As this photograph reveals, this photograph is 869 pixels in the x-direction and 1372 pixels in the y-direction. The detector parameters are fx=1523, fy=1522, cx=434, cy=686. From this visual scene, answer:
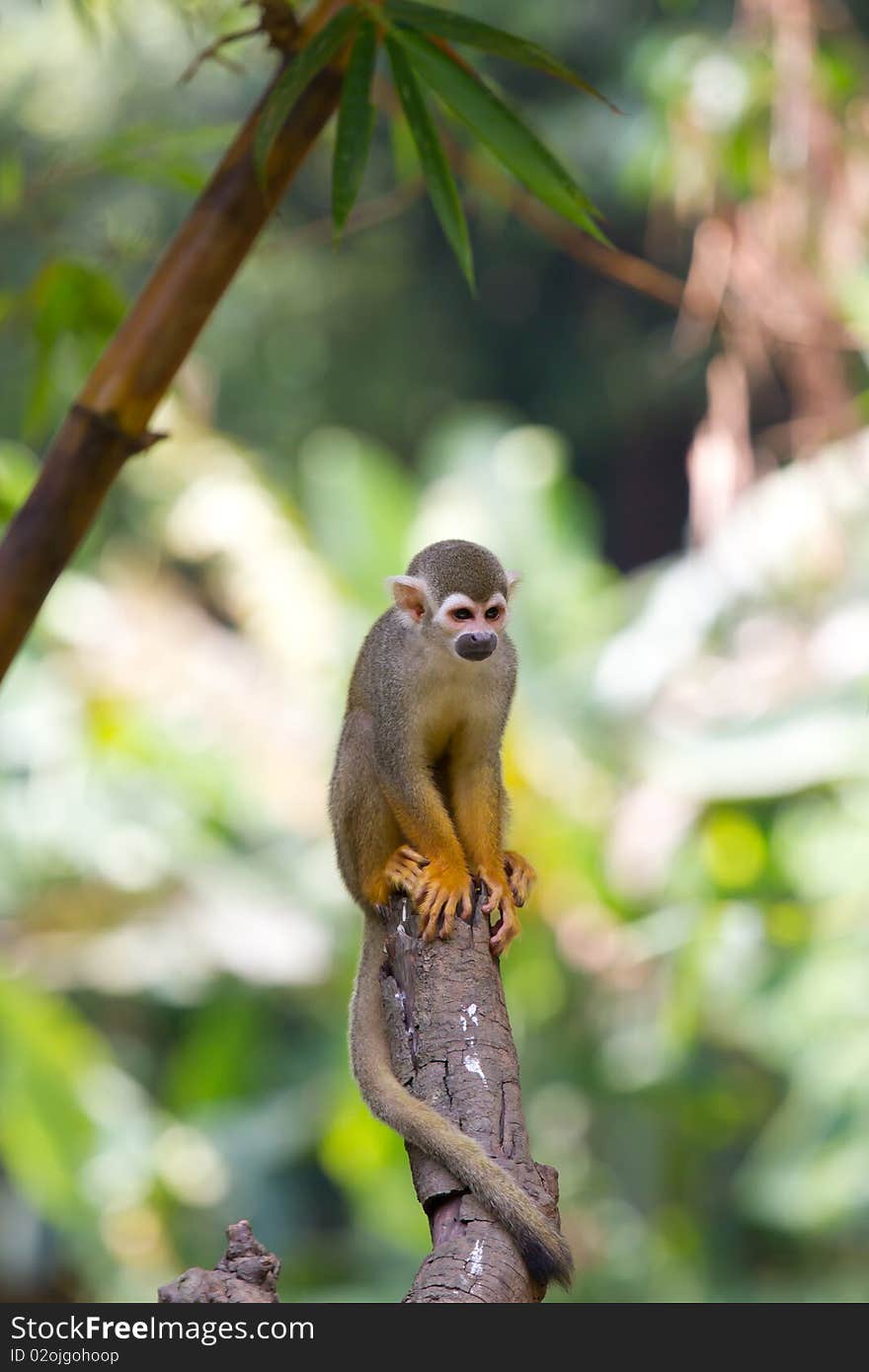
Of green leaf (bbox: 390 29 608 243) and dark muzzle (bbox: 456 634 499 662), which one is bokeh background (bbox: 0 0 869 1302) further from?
green leaf (bbox: 390 29 608 243)

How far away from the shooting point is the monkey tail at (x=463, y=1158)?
2.01 metres

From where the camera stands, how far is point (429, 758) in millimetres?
3027

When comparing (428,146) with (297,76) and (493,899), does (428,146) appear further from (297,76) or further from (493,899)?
(493,899)

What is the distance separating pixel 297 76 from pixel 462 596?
0.98m

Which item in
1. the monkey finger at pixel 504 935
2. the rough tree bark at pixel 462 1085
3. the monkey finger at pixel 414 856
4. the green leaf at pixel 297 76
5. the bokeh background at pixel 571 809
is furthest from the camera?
the bokeh background at pixel 571 809

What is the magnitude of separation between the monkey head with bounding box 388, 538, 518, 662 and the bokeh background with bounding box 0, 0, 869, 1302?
2.14 m

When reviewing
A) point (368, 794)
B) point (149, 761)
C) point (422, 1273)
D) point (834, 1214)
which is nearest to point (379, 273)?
point (149, 761)

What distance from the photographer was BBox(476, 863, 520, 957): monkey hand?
8.64ft

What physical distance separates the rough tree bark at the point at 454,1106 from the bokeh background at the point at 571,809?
2.77 meters

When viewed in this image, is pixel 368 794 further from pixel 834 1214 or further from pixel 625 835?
pixel 834 1214

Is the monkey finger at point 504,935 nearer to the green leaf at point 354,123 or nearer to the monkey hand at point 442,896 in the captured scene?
the monkey hand at point 442,896

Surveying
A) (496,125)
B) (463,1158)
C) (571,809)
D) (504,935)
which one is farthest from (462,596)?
(571,809)

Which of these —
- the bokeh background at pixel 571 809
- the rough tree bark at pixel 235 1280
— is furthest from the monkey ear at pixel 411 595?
the bokeh background at pixel 571 809

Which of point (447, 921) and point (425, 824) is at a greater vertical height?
point (425, 824)
